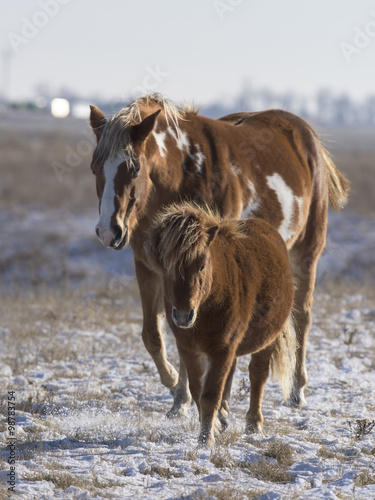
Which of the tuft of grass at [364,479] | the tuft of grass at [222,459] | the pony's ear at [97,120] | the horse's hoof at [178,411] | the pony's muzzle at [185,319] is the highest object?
the pony's ear at [97,120]

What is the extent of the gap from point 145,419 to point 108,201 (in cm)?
177

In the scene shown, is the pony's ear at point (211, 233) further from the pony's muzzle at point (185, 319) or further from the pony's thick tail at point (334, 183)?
the pony's thick tail at point (334, 183)

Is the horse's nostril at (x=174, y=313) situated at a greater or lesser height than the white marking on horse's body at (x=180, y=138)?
lesser

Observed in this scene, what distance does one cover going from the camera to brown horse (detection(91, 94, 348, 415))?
4734 mm

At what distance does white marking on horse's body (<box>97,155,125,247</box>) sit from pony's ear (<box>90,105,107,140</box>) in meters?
0.45

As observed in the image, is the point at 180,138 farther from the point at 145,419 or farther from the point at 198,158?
the point at 145,419

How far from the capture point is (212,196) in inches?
208

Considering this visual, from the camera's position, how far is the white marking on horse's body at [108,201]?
15.0 ft

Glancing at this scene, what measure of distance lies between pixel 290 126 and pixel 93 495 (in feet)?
Result: 14.8

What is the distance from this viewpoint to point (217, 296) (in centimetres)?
423

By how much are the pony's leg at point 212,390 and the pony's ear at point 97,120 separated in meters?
2.02

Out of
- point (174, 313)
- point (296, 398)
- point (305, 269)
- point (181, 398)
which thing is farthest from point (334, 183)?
point (174, 313)

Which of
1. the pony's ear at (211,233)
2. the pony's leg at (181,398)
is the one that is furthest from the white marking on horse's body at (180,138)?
the pony's leg at (181,398)

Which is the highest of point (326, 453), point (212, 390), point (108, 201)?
point (108, 201)
